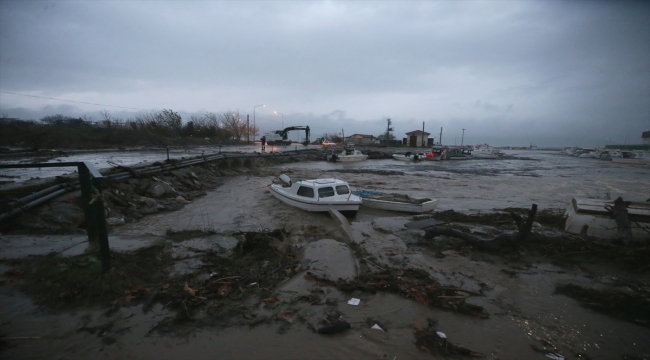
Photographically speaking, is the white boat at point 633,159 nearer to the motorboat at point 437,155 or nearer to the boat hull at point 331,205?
the motorboat at point 437,155

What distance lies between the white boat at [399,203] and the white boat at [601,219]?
467 centimetres

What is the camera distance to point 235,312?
4.13 m

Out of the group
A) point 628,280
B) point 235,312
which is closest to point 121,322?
point 235,312

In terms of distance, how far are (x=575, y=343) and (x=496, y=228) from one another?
6.52 meters

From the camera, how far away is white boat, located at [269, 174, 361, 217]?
11.3 meters

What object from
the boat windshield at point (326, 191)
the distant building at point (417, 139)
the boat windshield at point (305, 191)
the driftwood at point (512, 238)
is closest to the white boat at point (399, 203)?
the boat windshield at point (326, 191)

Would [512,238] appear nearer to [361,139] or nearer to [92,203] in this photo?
[92,203]

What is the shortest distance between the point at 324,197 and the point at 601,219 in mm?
8399

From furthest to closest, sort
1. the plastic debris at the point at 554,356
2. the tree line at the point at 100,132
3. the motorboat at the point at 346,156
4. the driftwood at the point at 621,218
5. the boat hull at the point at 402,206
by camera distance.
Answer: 1. the motorboat at the point at 346,156
2. the tree line at the point at 100,132
3. the boat hull at the point at 402,206
4. the driftwood at the point at 621,218
5. the plastic debris at the point at 554,356

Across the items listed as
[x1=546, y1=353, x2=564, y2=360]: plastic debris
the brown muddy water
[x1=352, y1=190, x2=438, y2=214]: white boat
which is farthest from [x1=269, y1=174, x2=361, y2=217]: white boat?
[x1=546, y1=353, x2=564, y2=360]: plastic debris

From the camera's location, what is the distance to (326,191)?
464 inches

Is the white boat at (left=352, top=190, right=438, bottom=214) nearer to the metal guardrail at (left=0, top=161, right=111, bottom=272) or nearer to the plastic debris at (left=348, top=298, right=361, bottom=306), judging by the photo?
the plastic debris at (left=348, top=298, right=361, bottom=306)

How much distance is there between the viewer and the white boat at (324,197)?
446 inches

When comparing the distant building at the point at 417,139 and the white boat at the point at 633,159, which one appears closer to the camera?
the white boat at the point at 633,159
